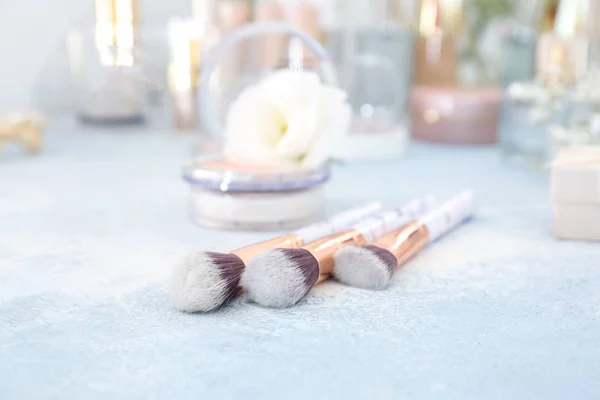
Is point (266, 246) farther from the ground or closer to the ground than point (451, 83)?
closer to the ground

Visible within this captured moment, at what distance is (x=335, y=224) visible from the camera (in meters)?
0.70

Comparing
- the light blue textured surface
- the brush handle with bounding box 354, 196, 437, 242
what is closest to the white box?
the light blue textured surface

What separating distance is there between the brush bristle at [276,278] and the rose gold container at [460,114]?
0.89 metres

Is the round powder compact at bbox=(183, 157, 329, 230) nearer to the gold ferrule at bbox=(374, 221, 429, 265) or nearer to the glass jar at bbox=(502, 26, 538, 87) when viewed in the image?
the gold ferrule at bbox=(374, 221, 429, 265)

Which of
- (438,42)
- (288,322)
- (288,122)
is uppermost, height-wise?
(438,42)

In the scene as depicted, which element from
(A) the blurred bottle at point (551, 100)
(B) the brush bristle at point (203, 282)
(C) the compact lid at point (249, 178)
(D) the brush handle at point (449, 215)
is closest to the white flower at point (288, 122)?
(C) the compact lid at point (249, 178)

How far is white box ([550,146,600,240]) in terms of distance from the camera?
705mm

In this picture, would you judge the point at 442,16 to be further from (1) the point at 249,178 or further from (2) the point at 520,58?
(1) the point at 249,178

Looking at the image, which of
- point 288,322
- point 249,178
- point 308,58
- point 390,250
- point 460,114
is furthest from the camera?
point 460,114

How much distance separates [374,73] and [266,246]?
87 centimetres

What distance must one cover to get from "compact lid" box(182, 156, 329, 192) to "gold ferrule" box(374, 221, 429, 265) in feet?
0.42

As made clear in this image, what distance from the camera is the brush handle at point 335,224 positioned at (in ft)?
2.15

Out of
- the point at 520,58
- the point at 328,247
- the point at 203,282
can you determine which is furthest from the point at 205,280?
the point at 520,58

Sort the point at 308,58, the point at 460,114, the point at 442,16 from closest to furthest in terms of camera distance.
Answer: the point at 308,58 < the point at 460,114 < the point at 442,16
